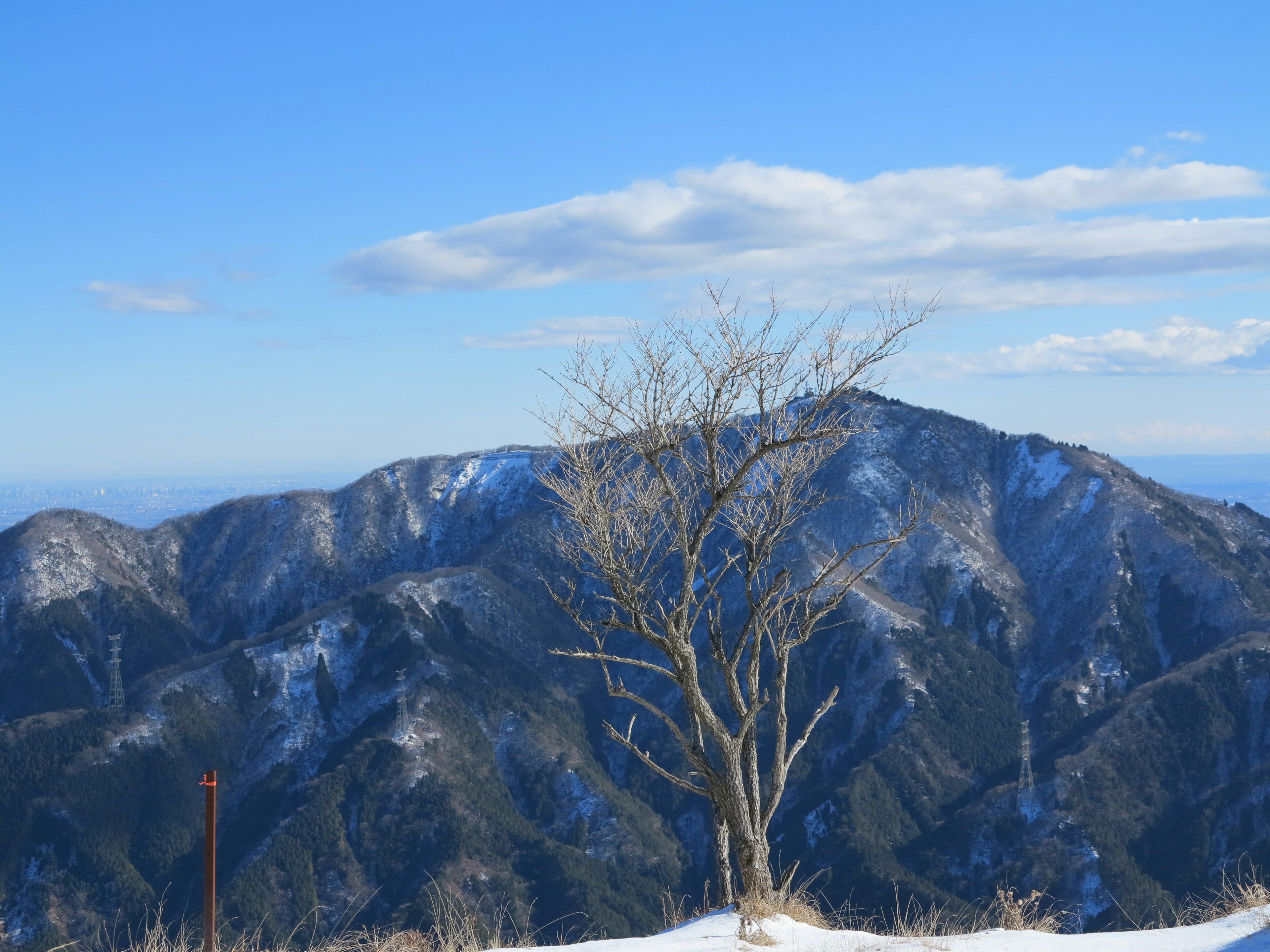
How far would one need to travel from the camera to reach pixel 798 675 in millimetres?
143500

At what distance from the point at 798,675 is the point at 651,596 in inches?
5095

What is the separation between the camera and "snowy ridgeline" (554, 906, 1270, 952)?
13.0m

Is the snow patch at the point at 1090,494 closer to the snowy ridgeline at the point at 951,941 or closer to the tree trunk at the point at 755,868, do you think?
the tree trunk at the point at 755,868

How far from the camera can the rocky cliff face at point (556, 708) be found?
4218 inches

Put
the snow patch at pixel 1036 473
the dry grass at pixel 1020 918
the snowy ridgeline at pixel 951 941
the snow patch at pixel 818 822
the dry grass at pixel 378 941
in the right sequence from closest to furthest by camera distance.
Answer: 1. the snowy ridgeline at pixel 951 941
2. the dry grass at pixel 378 941
3. the dry grass at pixel 1020 918
4. the snow patch at pixel 818 822
5. the snow patch at pixel 1036 473

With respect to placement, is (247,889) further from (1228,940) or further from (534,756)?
(1228,940)

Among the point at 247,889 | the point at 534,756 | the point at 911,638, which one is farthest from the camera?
the point at 911,638

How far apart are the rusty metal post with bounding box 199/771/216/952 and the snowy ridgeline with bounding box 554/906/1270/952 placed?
4.83m

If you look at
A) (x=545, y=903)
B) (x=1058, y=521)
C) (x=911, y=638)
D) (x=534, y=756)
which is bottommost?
(x=545, y=903)

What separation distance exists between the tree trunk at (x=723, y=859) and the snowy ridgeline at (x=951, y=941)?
104 inches

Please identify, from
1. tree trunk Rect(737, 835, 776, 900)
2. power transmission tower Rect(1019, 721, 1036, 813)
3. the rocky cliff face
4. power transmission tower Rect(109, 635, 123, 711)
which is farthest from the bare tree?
power transmission tower Rect(109, 635, 123, 711)

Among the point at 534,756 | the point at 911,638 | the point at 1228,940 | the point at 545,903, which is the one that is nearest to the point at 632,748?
the point at 1228,940

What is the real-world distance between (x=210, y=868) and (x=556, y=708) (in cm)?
13129

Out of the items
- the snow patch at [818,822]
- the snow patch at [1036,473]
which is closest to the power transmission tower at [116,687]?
the snow patch at [818,822]
